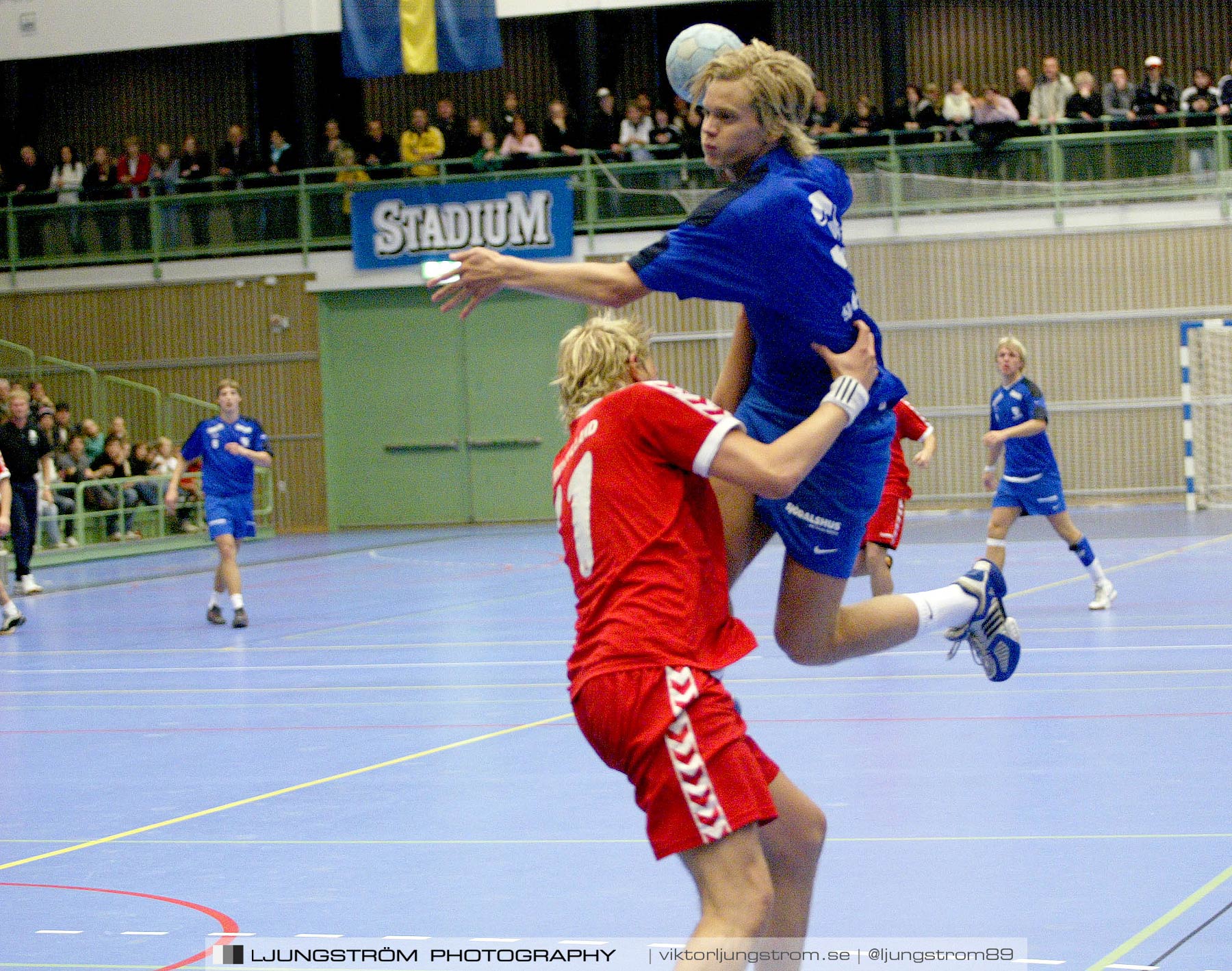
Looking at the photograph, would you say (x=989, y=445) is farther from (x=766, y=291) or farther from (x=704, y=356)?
(x=704, y=356)

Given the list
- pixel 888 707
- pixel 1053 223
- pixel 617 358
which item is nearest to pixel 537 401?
pixel 1053 223

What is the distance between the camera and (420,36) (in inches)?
925

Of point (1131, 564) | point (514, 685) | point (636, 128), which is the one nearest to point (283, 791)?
point (514, 685)

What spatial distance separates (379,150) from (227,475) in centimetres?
1351

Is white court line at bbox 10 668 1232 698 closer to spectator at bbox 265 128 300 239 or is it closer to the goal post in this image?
the goal post

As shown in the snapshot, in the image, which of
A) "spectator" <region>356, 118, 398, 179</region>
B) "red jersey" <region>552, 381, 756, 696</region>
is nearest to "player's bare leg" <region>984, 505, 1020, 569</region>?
"red jersey" <region>552, 381, 756, 696</region>

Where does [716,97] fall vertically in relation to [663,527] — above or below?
above

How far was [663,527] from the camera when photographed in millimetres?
3305

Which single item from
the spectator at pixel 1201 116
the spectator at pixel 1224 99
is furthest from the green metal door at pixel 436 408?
the spectator at pixel 1224 99

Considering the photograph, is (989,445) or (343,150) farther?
(343,150)

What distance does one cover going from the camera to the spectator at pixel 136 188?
26.2m

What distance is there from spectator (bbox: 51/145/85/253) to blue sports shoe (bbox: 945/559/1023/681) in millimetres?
23595

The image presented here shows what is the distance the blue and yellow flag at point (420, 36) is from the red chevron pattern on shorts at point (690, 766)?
69.9ft

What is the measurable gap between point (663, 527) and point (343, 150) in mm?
23771
